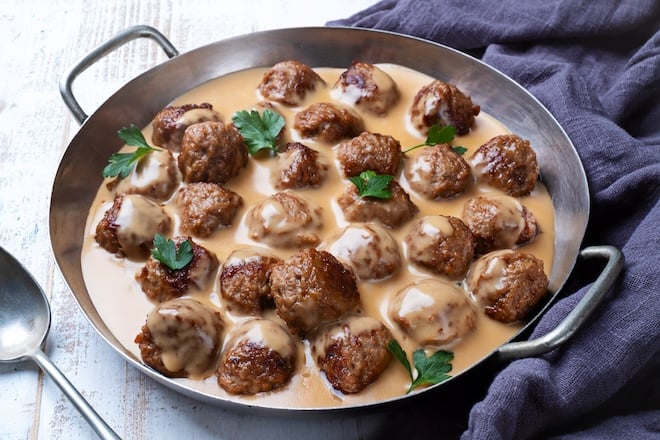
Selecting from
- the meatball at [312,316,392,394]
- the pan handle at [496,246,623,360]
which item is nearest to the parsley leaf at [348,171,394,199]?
the meatball at [312,316,392,394]

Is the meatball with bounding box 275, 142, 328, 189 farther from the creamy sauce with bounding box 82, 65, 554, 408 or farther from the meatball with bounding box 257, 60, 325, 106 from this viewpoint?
the meatball with bounding box 257, 60, 325, 106

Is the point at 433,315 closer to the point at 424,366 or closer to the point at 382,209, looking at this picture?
the point at 424,366

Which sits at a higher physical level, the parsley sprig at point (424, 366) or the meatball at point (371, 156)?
the meatball at point (371, 156)

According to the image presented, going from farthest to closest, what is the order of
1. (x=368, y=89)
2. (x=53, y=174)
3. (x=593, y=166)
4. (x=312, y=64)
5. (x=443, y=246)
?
(x=312, y=64)
(x=53, y=174)
(x=368, y=89)
(x=593, y=166)
(x=443, y=246)

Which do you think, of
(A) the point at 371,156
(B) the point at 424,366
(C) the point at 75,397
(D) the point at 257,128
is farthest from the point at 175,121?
(B) the point at 424,366

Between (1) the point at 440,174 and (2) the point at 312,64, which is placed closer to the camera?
(1) the point at 440,174

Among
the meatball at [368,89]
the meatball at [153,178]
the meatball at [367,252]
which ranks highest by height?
the meatball at [368,89]

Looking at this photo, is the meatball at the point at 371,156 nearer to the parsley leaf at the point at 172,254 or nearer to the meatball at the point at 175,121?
the meatball at the point at 175,121

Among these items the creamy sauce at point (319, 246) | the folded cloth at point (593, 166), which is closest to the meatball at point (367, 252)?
the creamy sauce at point (319, 246)
